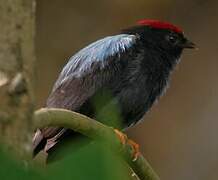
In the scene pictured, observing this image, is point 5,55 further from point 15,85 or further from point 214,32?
point 214,32

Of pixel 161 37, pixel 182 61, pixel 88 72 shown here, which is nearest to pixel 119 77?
pixel 88 72

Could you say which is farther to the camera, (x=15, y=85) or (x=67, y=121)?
(x=67, y=121)

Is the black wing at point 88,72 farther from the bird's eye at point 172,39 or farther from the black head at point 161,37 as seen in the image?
the bird's eye at point 172,39

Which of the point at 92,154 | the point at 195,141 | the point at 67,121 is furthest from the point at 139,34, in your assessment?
A: the point at 92,154

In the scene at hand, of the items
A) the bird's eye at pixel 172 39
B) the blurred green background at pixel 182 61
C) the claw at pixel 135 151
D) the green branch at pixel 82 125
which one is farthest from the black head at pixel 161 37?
the blurred green background at pixel 182 61

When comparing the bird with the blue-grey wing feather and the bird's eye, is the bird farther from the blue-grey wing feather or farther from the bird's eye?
the bird's eye

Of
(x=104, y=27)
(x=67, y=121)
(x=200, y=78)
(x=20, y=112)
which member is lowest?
(x=200, y=78)

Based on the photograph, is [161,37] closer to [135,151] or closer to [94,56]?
[94,56]

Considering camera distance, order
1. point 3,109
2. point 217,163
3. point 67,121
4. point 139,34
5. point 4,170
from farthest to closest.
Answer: point 217,163
point 139,34
point 67,121
point 3,109
point 4,170

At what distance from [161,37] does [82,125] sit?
2038 mm

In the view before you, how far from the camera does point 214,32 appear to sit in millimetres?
6352

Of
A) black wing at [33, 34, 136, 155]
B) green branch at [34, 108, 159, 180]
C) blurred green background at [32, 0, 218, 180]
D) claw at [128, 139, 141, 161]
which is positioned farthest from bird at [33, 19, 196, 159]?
blurred green background at [32, 0, 218, 180]

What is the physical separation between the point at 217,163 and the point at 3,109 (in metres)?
5.03

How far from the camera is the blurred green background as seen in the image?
19.6 ft
